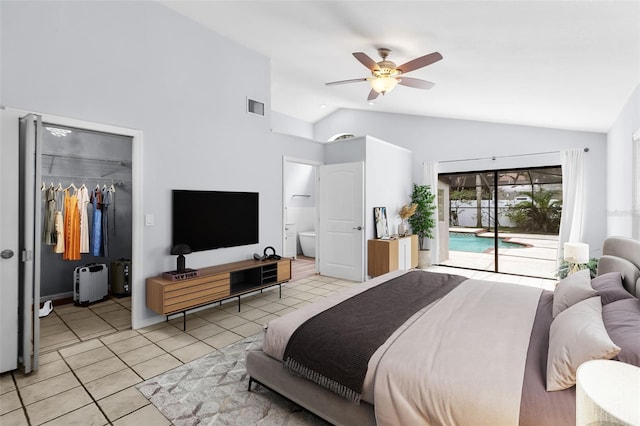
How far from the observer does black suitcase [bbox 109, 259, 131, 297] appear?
436 centimetres

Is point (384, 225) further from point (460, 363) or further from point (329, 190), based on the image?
point (460, 363)

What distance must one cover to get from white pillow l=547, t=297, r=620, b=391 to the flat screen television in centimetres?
345

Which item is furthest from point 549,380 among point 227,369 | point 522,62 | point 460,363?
point 522,62

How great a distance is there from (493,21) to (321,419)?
2.98 m

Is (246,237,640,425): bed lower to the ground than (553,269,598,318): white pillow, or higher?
lower

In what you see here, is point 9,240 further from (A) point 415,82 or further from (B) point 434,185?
(B) point 434,185

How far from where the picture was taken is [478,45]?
278 centimetres

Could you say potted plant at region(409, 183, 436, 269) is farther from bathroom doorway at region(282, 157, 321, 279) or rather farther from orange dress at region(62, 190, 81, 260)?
orange dress at region(62, 190, 81, 260)

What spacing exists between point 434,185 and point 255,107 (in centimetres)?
386

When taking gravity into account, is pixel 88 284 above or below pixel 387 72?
below

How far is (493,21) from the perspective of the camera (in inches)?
92.3

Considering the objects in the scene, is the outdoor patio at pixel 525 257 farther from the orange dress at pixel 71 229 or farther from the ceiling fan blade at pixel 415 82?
the orange dress at pixel 71 229

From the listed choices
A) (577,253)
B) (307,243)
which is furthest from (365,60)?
(307,243)

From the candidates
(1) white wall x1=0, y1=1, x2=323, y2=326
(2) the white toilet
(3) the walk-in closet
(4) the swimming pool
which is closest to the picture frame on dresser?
(1) white wall x1=0, y1=1, x2=323, y2=326
